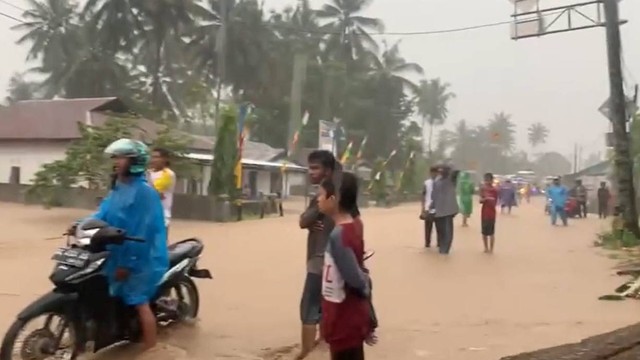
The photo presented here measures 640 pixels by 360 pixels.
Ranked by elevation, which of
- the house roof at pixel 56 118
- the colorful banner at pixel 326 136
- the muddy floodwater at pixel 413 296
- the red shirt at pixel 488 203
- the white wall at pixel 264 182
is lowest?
the muddy floodwater at pixel 413 296

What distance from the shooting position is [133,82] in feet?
179

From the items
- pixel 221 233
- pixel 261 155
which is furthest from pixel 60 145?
pixel 221 233

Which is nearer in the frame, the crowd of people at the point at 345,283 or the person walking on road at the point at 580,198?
the crowd of people at the point at 345,283

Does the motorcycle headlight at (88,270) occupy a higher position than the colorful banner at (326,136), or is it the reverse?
the colorful banner at (326,136)

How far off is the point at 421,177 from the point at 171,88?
18.3 meters

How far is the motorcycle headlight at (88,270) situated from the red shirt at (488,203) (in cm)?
987

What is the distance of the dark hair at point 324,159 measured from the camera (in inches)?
219

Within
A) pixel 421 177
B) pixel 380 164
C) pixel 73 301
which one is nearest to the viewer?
pixel 73 301

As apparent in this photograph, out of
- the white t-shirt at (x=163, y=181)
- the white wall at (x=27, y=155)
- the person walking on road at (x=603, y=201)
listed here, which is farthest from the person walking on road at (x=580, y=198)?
the white t-shirt at (x=163, y=181)

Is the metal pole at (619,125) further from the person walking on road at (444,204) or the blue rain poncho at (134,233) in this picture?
the blue rain poncho at (134,233)

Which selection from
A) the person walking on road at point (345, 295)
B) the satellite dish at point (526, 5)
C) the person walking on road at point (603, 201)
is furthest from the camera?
the person walking on road at point (603, 201)

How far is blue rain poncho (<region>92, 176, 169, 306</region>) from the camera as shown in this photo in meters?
5.61

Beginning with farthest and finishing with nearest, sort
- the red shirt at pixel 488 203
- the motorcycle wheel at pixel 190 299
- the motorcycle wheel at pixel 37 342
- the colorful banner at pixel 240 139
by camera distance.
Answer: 1. the colorful banner at pixel 240 139
2. the red shirt at pixel 488 203
3. the motorcycle wheel at pixel 190 299
4. the motorcycle wheel at pixel 37 342

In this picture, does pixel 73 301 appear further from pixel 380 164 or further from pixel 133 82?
pixel 133 82
